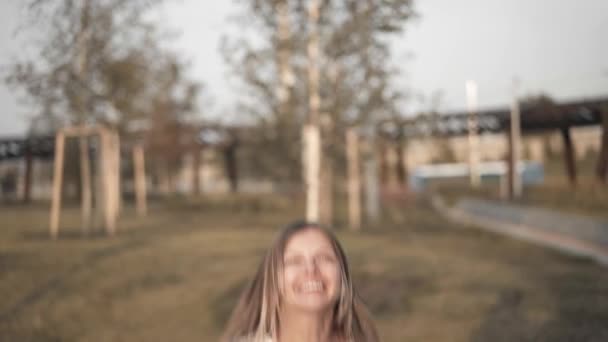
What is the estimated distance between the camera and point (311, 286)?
1923 millimetres

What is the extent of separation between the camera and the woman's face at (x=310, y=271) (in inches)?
75.9

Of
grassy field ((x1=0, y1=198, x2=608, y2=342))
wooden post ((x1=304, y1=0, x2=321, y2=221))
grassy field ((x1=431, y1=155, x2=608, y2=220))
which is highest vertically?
wooden post ((x1=304, y1=0, x2=321, y2=221))

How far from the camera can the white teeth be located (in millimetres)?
1922

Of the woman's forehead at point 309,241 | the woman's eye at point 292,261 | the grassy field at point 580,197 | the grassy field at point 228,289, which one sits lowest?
the grassy field at point 228,289

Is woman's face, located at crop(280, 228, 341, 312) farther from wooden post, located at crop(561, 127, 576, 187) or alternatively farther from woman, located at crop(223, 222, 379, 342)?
wooden post, located at crop(561, 127, 576, 187)

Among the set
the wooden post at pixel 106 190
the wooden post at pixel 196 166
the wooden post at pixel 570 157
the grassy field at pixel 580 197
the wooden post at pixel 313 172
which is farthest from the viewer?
the wooden post at pixel 196 166

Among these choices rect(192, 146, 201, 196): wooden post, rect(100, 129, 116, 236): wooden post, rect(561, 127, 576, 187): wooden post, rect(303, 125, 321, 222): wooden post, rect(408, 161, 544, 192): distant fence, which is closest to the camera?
rect(303, 125, 321, 222): wooden post

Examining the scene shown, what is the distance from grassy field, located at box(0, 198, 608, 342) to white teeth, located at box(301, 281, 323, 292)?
4.83 metres

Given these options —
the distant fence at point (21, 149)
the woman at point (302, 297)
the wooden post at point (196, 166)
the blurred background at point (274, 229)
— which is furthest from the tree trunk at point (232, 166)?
the woman at point (302, 297)

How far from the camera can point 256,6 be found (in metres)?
10.5

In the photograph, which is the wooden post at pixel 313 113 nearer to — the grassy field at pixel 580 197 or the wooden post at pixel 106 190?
the wooden post at pixel 106 190

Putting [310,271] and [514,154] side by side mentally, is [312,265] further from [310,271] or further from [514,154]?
[514,154]

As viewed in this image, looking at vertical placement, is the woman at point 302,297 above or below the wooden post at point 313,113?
below

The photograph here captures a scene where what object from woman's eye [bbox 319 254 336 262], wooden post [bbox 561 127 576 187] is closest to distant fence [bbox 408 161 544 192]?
wooden post [bbox 561 127 576 187]
